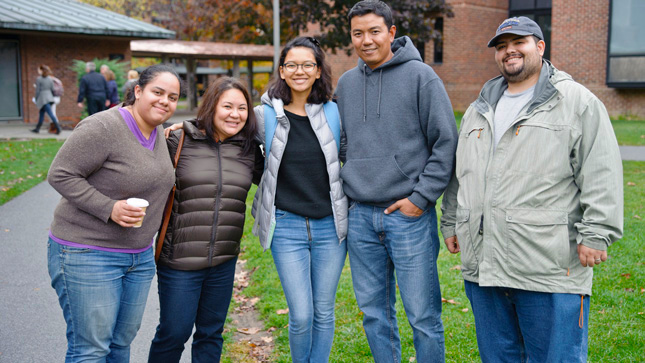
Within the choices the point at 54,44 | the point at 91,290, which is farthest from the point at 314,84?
the point at 54,44

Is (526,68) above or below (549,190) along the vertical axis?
above

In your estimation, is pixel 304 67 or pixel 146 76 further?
pixel 304 67

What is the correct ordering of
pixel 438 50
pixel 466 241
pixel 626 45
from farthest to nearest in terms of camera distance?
pixel 438 50, pixel 626 45, pixel 466 241

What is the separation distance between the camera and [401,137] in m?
3.50

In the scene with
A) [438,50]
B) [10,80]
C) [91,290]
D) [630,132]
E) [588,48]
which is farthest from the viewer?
[438,50]

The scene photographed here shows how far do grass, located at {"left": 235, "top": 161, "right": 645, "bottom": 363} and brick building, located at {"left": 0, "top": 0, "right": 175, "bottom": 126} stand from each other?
54.6 feet

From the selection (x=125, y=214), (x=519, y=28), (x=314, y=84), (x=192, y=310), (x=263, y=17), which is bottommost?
(x=192, y=310)

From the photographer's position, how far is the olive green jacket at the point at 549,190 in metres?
2.89

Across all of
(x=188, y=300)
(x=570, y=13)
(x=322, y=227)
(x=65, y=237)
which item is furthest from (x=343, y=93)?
(x=570, y=13)

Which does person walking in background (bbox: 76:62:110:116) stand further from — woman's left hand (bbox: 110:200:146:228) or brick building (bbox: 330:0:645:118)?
brick building (bbox: 330:0:645:118)

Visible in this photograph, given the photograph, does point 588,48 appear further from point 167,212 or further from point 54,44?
point 167,212

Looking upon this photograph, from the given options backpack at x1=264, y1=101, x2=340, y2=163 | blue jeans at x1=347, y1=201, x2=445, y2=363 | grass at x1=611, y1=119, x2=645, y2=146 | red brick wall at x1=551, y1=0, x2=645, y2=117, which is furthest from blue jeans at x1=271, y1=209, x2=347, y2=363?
red brick wall at x1=551, y1=0, x2=645, y2=117

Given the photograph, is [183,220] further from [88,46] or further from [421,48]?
[421,48]

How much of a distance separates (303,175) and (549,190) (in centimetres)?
136
